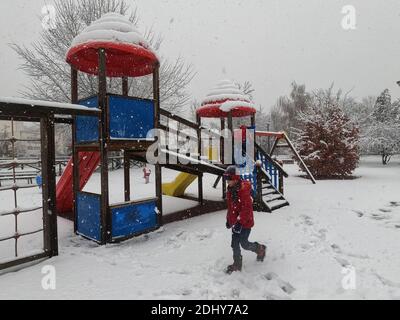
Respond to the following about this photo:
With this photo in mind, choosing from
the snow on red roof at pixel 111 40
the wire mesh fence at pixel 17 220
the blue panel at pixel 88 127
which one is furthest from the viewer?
the blue panel at pixel 88 127

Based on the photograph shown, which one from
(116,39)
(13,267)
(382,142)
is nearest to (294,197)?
(116,39)

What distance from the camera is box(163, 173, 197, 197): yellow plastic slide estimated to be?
10422 millimetres

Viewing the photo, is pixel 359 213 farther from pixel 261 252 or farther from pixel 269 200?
pixel 261 252

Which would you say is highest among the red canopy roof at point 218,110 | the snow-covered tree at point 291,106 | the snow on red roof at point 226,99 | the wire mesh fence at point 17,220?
the snow-covered tree at point 291,106

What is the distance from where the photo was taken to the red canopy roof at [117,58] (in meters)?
5.61

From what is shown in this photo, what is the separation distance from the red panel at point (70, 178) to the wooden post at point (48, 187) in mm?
2031

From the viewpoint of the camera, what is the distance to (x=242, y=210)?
423 centimetres

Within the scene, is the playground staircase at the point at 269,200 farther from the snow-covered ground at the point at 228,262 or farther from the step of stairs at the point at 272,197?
the snow-covered ground at the point at 228,262

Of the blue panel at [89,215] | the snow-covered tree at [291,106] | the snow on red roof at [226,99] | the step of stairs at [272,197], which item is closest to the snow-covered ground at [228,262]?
the blue panel at [89,215]

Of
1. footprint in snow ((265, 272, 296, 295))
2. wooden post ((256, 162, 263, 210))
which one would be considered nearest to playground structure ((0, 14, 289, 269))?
wooden post ((256, 162, 263, 210))

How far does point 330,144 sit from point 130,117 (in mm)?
11886

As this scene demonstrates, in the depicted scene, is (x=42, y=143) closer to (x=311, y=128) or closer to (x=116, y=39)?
(x=116, y=39)

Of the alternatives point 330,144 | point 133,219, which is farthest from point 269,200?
point 330,144

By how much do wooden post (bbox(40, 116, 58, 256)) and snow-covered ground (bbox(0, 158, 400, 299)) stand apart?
0.39 metres
